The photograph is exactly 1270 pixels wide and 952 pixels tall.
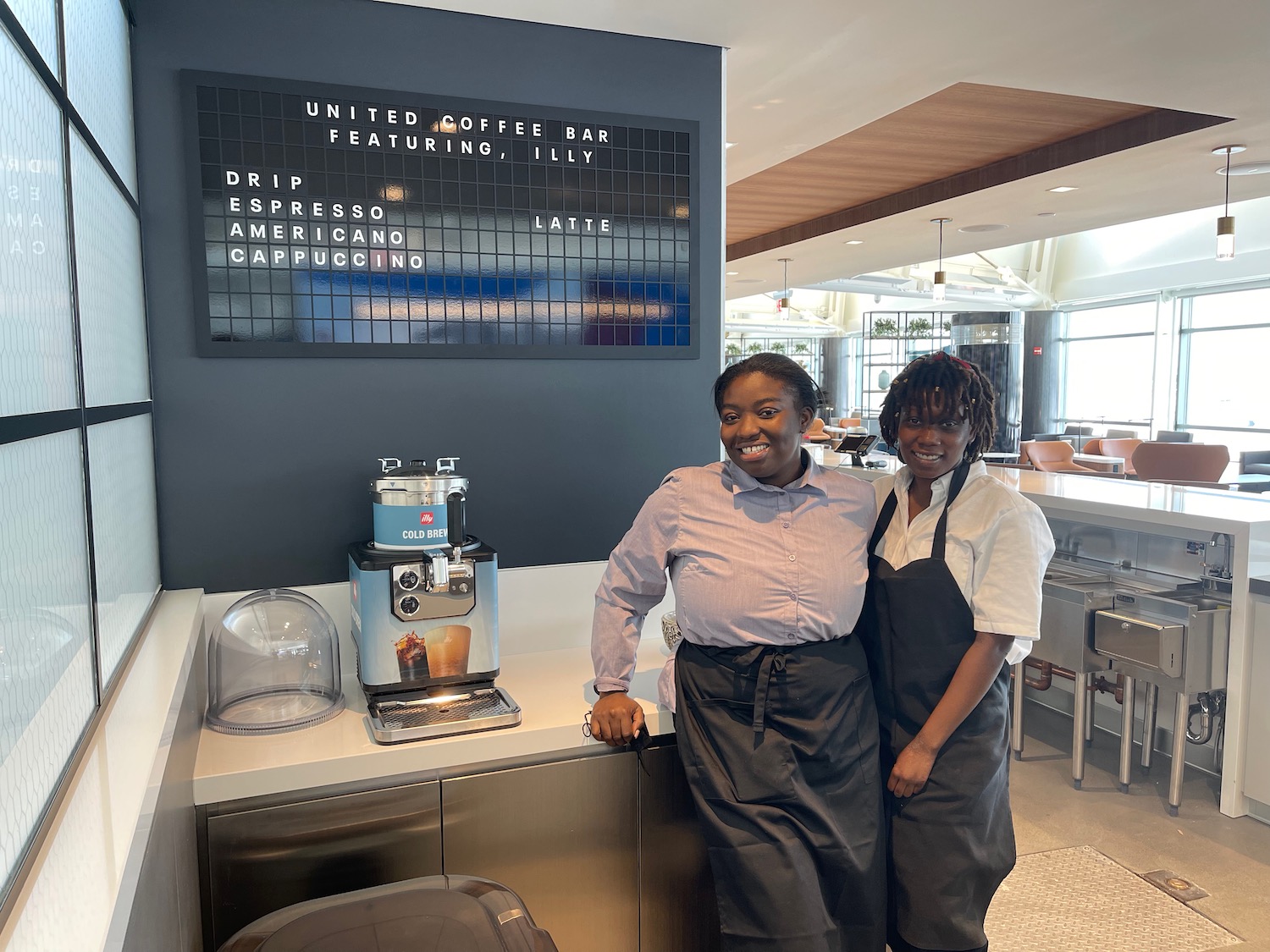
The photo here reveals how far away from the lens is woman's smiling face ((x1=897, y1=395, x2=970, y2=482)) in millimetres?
1730

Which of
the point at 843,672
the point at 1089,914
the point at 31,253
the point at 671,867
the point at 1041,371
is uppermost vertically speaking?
the point at 1041,371

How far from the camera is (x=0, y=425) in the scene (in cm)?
86

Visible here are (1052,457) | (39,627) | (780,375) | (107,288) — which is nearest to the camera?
(39,627)

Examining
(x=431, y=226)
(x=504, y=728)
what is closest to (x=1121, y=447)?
(x=431, y=226)

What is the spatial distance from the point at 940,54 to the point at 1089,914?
2516mm

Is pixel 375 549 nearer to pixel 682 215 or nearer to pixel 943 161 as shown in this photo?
pixel 682 215

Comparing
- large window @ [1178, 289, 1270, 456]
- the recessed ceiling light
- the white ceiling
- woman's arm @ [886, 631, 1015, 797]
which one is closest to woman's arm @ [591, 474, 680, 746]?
woman's arm @ [886, 631, 1015, 797]

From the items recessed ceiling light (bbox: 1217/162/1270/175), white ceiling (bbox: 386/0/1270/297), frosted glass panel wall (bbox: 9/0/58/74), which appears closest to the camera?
frosted glass panel wall (bbox: 9/0/58/74)

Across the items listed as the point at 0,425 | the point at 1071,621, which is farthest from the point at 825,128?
the point at 0,425

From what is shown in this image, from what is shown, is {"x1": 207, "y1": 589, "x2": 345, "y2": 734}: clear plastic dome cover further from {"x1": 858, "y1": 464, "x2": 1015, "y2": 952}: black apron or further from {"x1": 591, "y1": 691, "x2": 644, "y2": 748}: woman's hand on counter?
{"x1": 858, "y1": 464, "x2": 1015, "y2": 952}: black apron

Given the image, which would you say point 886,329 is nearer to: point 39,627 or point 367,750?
point 367,750

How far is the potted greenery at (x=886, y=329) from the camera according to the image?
1449cm

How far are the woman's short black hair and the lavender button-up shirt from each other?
0.45 ft

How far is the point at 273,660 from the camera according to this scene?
82.4 inches
